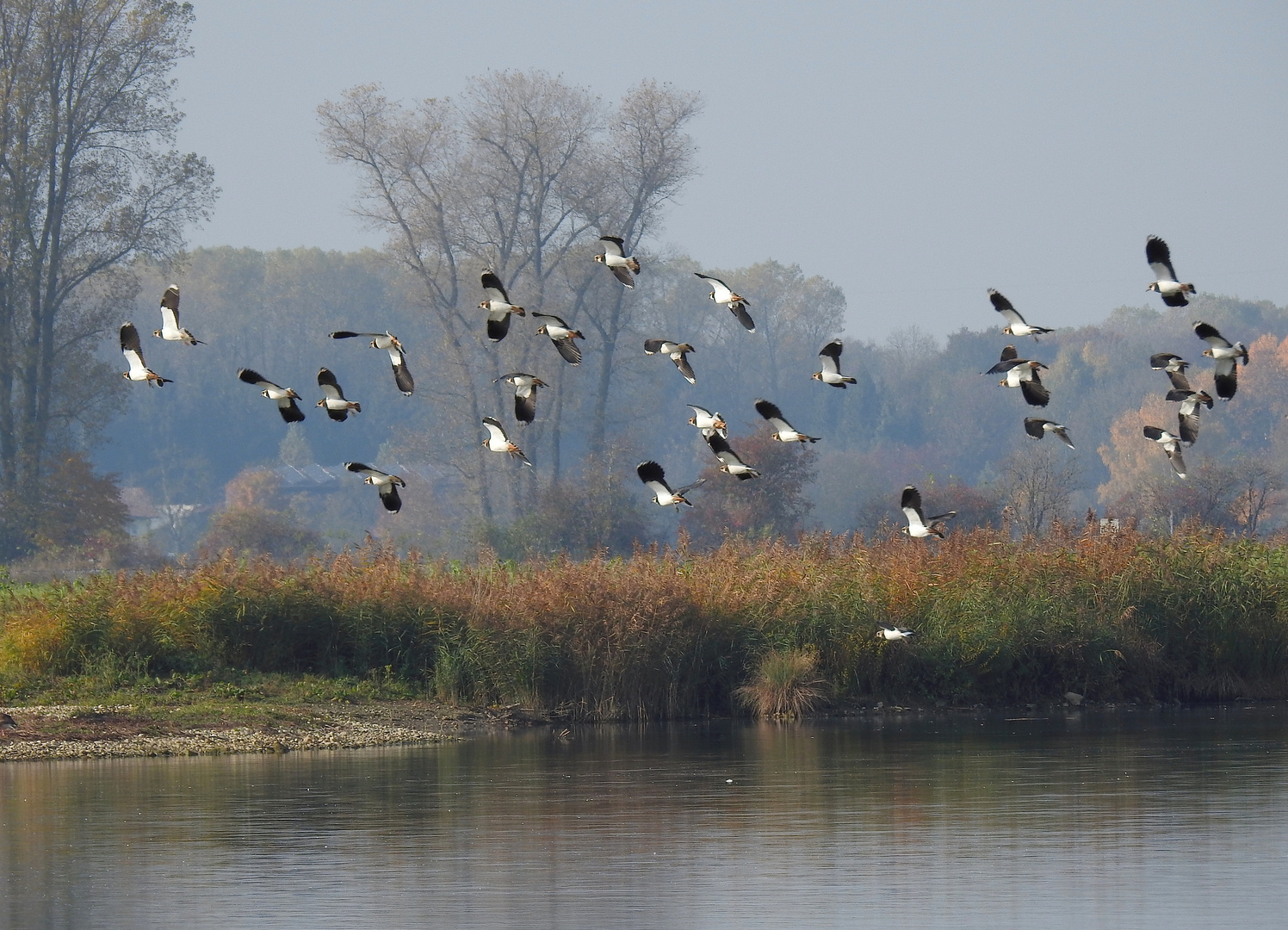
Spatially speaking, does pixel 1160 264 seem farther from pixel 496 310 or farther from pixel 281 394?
pixel 281 394

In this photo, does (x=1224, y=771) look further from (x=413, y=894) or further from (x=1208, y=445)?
(x=1208, y=445)

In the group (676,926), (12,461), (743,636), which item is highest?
(12,461)

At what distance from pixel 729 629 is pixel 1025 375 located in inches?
353

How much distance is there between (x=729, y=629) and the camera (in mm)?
27812

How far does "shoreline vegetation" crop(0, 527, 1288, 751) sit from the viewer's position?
27.6 m

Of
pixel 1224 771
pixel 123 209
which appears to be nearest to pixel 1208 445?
pixel 123 209

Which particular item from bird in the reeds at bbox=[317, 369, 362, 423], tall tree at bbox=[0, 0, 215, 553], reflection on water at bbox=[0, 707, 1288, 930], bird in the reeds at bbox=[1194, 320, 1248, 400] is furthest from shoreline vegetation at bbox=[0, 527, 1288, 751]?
tall tree at bbox=[0, 0, 215, 553]

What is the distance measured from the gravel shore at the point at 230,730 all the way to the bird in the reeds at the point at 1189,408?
11.2 m

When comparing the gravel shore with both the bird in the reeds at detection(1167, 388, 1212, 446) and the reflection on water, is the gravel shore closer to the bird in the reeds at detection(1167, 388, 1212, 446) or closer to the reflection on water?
the reflection on water

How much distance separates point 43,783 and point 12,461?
4538 cm

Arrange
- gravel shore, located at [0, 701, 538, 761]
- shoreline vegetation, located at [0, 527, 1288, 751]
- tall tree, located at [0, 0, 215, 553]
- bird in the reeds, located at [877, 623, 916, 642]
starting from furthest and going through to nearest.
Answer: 1. tall tree, located at [0, 0, 215, 553]
2. shoreline vegetation, located at [0, 527, 1288, 751]
3. bird in the reeds, located at [877, 623, 916, 642]
4. gravel shore, located at [0, 701, 538, 761]

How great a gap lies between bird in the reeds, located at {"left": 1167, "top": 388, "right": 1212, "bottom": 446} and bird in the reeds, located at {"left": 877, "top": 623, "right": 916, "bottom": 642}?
7124 millimetres

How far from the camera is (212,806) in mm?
19203

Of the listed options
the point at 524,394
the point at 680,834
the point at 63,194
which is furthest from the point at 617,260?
the point at 63,194
